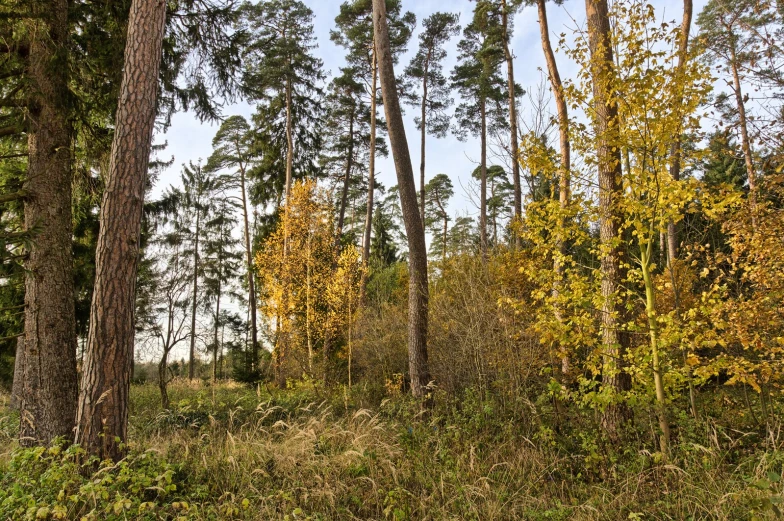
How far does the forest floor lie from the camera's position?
10.1 feet

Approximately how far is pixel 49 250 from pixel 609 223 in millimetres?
6403

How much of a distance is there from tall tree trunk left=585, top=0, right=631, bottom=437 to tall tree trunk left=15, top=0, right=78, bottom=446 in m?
5.93

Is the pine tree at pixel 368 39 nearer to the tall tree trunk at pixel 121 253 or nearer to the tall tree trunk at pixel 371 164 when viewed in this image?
the tall tree trunk at pixel 371 164

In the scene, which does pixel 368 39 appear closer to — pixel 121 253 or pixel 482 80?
pixel 482 80

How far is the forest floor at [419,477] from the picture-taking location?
121 inches

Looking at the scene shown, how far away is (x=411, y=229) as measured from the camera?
6512mm

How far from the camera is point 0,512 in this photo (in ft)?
→ 9.71

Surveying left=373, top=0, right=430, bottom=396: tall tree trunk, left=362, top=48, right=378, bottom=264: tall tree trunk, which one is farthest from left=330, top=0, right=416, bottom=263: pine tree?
left=373, top=0, right=430, bottom=396: tall tree trunk

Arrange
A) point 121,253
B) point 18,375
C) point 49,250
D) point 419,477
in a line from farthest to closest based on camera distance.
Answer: point 18,375
point 49,250
point 121,253
point 419,477

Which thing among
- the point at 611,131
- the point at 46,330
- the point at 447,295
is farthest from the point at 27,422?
the point at 611,131

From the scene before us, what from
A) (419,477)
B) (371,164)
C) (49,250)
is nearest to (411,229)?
(419,477)

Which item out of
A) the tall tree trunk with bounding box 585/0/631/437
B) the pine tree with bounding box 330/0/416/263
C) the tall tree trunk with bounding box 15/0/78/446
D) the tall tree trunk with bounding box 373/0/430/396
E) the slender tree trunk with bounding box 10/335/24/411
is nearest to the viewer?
the tall tree trunk with bounding box 585/0/631/437

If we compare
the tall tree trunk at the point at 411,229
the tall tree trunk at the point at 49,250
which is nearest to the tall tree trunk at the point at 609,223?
the tall tree trunk at the point at 411,229

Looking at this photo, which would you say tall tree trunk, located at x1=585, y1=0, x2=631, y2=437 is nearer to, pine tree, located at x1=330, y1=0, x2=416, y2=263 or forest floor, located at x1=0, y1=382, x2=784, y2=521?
forest floor, located at x1=0, y1=382, x2=784, y2=521
